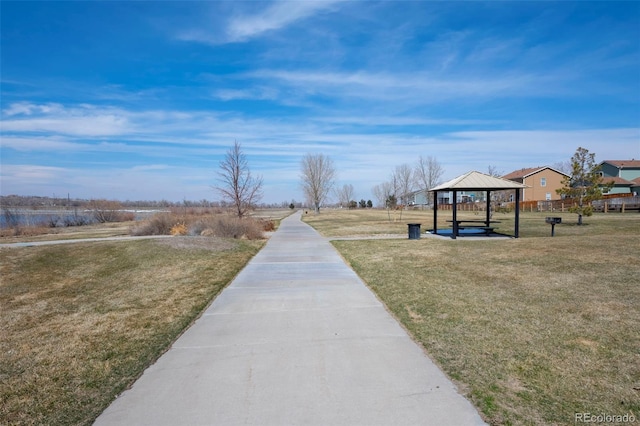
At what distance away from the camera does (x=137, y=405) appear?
3.29 metres

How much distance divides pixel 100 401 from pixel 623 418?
4579 mm

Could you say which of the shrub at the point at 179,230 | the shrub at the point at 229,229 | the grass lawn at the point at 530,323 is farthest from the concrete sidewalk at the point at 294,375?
the shrub at the point at 179,230

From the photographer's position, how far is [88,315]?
6320 millimetres

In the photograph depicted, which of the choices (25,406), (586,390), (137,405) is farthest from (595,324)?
(25,406)

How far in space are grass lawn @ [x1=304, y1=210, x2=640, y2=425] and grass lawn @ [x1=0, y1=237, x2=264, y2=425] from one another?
362cm

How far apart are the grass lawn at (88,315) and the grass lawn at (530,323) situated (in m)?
3.62

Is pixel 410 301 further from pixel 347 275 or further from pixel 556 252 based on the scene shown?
pixel 556 252

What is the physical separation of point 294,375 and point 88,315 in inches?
181

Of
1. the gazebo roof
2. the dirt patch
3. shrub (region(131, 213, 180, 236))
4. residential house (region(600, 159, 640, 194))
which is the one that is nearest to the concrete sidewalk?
the dirt patch

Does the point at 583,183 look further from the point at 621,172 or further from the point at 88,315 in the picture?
the point at 621,172

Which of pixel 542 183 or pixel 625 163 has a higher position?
pixel 625 163

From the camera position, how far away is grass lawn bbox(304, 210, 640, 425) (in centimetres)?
324

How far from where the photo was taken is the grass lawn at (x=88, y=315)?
3572 millimetres

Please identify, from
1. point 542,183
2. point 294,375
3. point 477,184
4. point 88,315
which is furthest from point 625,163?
point 88,315
